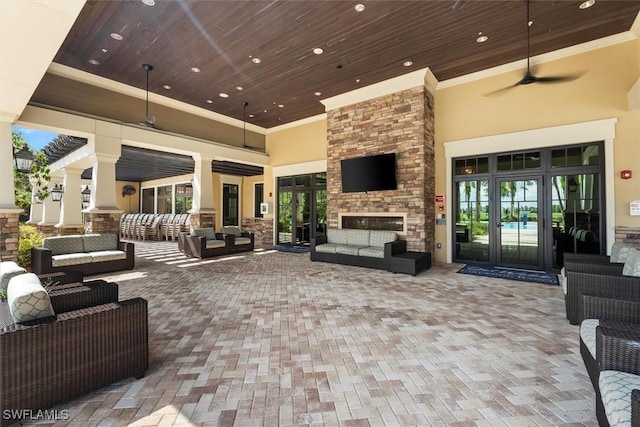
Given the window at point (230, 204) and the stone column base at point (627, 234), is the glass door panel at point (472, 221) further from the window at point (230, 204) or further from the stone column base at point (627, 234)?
the window at point (230, 204)

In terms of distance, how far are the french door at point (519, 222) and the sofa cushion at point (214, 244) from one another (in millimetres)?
6891

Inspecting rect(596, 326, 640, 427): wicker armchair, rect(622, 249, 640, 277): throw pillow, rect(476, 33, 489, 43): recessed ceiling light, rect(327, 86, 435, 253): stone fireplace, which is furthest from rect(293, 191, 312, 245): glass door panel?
rect(596, 326, 640, 427): wicker armchair

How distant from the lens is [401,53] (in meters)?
5.63

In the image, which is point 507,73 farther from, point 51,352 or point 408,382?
point 51,352

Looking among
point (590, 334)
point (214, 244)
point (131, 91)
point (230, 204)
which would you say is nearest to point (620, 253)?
point (590, 334)

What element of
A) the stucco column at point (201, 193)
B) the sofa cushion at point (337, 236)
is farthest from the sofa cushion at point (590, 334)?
the stucco column at point (201, 193)

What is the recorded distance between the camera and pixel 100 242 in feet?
20.2

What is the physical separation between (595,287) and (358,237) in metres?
4.47

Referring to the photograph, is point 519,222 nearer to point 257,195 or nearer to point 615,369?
point 615,369

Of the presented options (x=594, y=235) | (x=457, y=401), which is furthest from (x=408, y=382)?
(x=594, y=235)

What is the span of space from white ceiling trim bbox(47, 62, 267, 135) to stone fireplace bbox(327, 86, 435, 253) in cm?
378

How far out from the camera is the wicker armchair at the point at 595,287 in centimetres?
277

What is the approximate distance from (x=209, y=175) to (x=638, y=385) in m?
9.23

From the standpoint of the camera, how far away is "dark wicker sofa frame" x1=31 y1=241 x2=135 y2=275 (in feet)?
16.5
